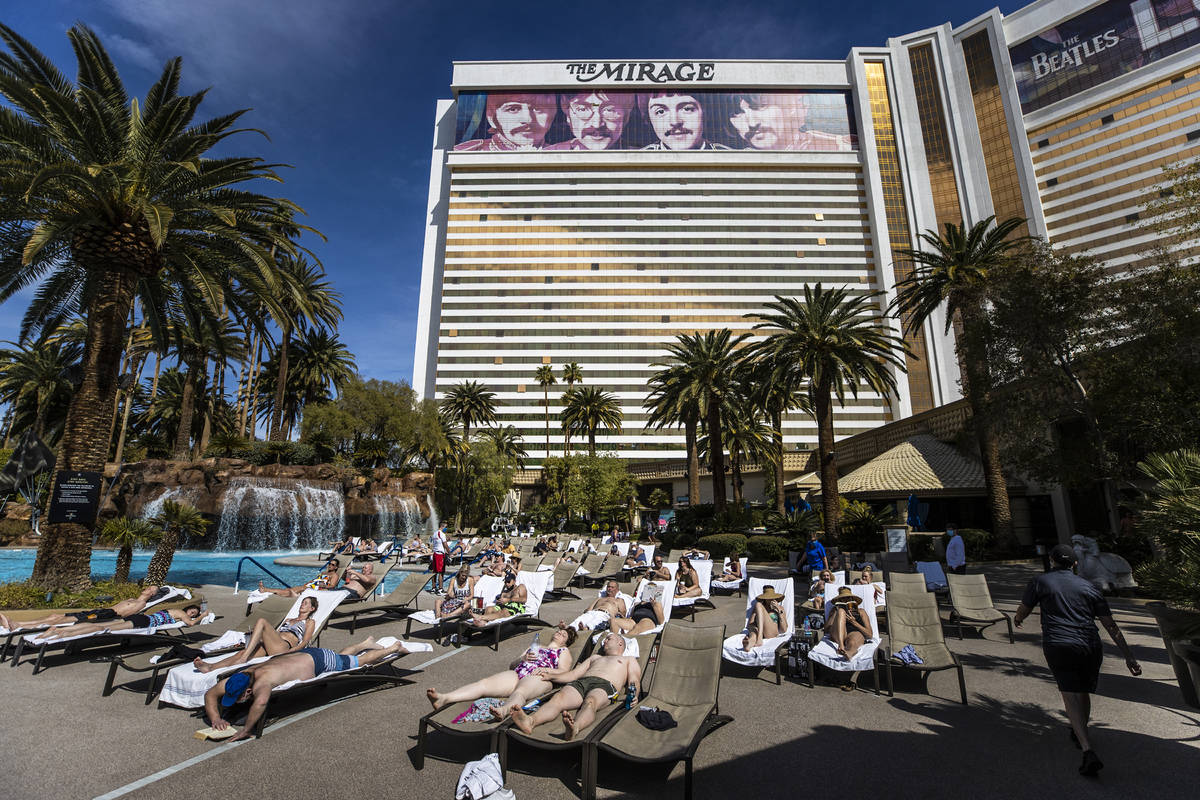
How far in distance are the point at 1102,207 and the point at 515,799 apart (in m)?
86.9

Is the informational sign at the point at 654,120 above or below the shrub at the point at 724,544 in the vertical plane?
above

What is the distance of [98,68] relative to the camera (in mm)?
10617

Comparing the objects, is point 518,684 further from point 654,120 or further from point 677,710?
point 654,120

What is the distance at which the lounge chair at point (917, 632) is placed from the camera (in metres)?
6.12

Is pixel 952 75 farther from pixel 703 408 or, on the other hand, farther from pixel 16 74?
pixel 16 74

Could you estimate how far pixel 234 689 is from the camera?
16.3ft

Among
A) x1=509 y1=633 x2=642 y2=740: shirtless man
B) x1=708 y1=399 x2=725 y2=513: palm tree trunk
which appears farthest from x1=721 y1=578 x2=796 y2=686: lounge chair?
x1=708 y1=399 x2=725 y2=513: palm tree trunk

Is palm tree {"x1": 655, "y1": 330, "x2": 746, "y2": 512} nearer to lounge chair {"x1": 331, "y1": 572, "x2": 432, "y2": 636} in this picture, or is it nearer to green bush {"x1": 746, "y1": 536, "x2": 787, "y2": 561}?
green bush {"x1": 746, "y1": 536, "x2": 787, "y2": 561}

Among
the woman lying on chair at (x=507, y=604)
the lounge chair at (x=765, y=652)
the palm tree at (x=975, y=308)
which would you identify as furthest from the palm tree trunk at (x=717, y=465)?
the lounge chair at (x=765, y=652)

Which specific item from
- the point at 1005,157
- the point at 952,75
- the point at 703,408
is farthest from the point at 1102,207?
the point at 703,408

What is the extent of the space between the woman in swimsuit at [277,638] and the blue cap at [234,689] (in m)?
0.62

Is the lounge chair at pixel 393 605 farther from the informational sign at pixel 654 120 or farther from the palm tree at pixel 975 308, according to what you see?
the informational sign at pixel 654 120

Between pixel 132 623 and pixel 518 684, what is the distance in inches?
240

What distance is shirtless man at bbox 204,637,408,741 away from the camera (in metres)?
4.73
